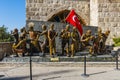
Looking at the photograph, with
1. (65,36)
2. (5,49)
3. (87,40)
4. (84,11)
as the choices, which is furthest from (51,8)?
(65,36)

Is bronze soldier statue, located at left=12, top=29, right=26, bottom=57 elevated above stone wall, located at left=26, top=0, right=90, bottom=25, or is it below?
below

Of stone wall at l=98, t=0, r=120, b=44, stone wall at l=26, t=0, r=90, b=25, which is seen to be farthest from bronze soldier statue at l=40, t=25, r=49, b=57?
stone wall at l=26, t=0, r=90, b=25

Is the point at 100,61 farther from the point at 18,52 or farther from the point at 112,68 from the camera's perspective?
the point at 18,52

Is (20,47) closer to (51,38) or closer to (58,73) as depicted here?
(51,38)

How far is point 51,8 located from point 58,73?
9.87 m

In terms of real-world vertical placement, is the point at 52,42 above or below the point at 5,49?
above

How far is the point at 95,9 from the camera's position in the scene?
20125mm

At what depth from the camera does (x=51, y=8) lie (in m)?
21.3

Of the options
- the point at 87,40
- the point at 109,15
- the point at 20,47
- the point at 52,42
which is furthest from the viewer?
the point at 109,15

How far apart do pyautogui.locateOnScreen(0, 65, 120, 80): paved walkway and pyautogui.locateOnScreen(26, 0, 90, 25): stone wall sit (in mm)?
7759

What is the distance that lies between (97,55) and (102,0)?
18.0 ft

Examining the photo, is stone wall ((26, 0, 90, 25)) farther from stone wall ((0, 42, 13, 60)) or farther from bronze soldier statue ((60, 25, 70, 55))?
bronze soldier statue ((60, 25, 70, 55))

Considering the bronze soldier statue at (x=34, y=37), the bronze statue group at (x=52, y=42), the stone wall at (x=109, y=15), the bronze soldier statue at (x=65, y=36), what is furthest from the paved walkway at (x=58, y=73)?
the stone wall at (x=109, y=15)

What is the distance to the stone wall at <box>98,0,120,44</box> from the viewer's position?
19562 millimetres
